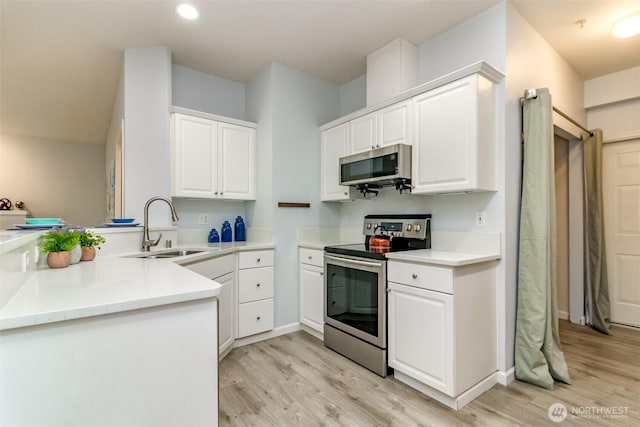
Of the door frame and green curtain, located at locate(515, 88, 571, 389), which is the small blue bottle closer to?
green curtain, located at locate(515, 88, 571, 389)

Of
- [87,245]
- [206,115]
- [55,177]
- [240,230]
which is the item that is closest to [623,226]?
[240,230]

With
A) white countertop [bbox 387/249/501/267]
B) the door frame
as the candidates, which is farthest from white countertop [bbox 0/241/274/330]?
the door frame

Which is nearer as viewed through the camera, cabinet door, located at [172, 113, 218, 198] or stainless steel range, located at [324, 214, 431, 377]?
stainless steel range, located at [324, 214, 431, 377]

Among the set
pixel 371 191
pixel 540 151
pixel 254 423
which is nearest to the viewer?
pixel 254 423

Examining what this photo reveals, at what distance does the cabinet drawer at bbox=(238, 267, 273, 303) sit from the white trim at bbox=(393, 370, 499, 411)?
1.38 metres

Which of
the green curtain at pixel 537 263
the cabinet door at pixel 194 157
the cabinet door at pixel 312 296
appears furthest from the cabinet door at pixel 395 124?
the cabinet door at pixel 194 157

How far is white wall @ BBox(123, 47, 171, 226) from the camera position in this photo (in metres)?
2.73

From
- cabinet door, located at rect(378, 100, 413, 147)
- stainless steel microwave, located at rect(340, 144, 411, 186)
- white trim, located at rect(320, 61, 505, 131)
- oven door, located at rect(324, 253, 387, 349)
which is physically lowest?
oven door, located at rect(324, 253, 387, 349)

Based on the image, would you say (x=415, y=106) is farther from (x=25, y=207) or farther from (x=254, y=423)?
(x=25, y=207)

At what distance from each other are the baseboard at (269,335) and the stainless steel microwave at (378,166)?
61.3 inches

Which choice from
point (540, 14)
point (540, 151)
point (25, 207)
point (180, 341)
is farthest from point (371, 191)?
point (25, 207)

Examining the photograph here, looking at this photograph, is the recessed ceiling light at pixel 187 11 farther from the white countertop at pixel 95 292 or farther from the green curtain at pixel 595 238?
the green curtain at pixel 595 238

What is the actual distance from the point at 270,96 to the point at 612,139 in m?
3.65

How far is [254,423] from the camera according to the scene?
1.78 m
